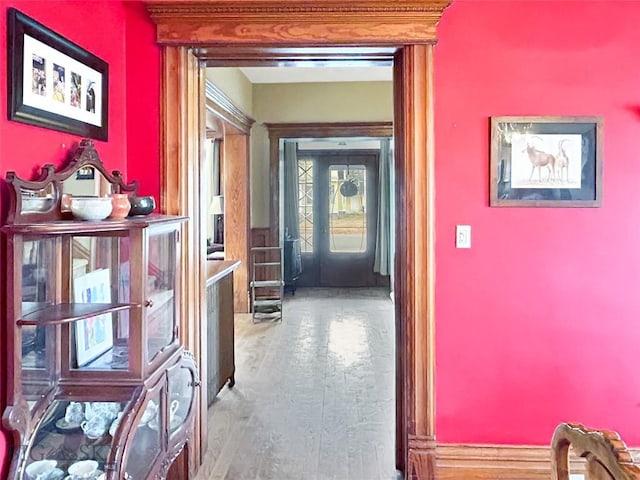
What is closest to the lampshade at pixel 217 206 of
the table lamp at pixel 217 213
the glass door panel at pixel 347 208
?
the table lamp at pixel 217 213

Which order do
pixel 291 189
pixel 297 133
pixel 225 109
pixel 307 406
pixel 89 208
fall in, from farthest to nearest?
pixel 291 189 → pixel 297 133 → pixel 225 109 → pixel 307 406 → pixel 89 208

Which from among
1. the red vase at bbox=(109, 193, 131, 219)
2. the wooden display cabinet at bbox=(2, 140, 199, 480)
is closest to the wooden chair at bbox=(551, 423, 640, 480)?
the wooden display cabinet at bbox=(2, 140, 199, 480)

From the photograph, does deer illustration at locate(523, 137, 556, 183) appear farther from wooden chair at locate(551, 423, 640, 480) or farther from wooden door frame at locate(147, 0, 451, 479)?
wooden chair at locate(551, 423, 640, 480)

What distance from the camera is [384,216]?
8.54 meters

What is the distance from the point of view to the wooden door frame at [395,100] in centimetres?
238

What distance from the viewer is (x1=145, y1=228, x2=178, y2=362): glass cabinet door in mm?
2027

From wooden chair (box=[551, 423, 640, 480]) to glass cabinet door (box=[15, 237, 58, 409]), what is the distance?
1516 millimetres

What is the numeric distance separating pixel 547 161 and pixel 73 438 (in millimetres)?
2270

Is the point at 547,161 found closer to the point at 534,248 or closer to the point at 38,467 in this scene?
the point at 534,248

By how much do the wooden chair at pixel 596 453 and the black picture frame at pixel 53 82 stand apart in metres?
1.76

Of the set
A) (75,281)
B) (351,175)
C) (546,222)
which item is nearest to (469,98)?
(546,222)

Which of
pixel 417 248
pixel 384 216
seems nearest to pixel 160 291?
pixel 417 248

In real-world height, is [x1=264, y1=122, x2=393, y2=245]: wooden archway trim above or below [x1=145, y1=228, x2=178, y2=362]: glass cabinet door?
above

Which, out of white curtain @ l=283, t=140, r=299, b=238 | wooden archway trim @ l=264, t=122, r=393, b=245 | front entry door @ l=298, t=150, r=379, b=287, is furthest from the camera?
front entry door @ l=298, t=150, r=379, b=287
